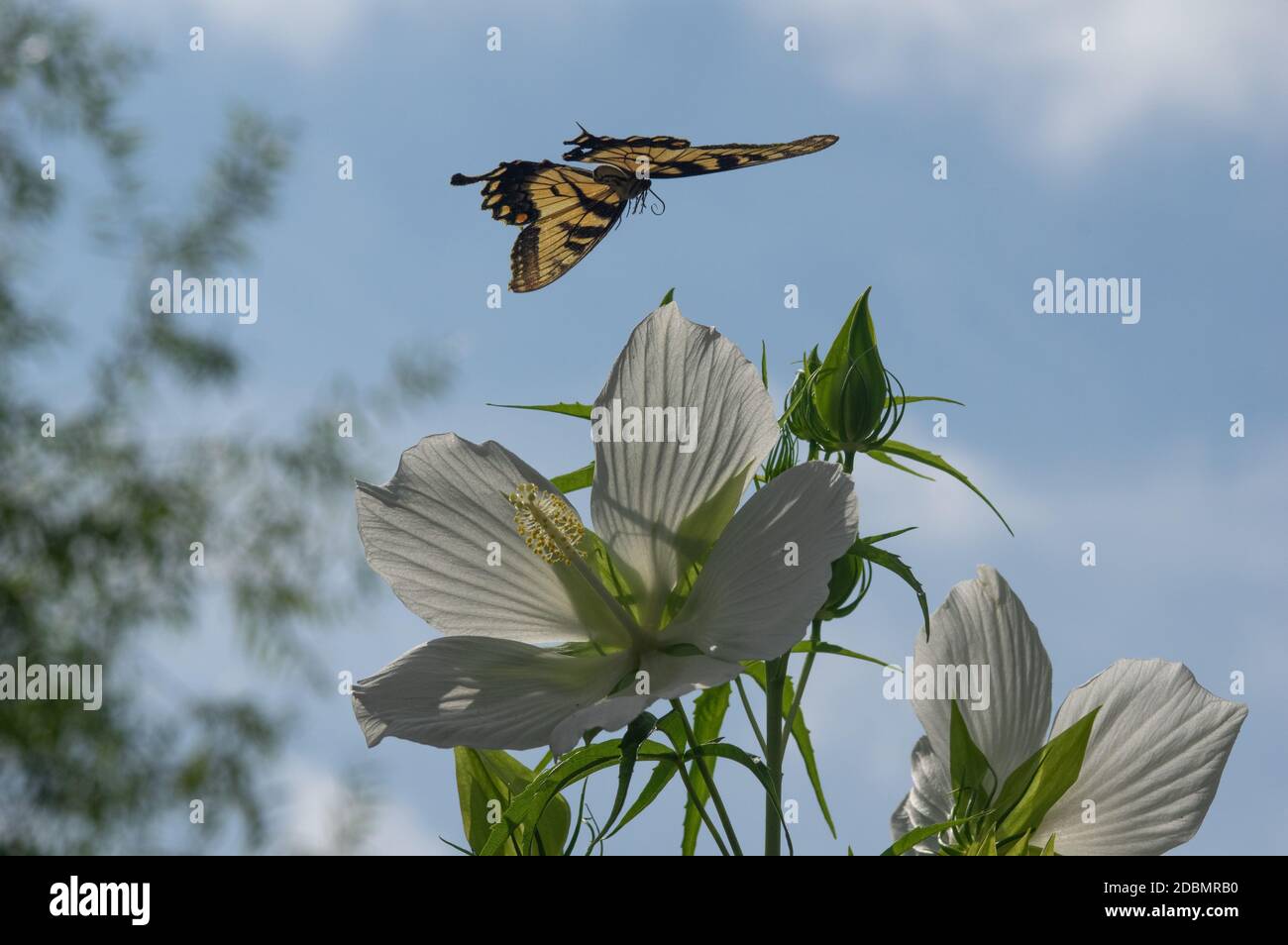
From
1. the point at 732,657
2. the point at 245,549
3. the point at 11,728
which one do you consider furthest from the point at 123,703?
the point at 732,657

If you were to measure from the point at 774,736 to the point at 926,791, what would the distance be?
0.13m

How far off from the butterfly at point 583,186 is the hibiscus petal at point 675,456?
0.41ft

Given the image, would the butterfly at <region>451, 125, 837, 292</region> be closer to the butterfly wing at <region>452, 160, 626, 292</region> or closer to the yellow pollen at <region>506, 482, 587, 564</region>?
the butterfly wing at <region>452, 160, 626, 292</region>

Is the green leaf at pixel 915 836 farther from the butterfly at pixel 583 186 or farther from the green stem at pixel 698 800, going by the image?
the butterfly at pixel 583 186

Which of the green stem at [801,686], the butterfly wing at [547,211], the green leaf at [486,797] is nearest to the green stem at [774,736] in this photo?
the green stem at [801,686]

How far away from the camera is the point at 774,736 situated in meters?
0.50

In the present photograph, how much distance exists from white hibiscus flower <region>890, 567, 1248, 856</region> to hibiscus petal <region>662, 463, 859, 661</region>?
0.36 ft

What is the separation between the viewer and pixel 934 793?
0.59m

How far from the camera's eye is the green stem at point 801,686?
51cm

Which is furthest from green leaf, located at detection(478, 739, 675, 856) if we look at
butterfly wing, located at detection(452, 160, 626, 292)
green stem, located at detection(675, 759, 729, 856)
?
butterfly wing, located at detection(452, 160, 626, 292)

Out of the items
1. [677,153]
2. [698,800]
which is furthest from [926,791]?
[677,153]

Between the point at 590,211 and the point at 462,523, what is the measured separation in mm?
292
